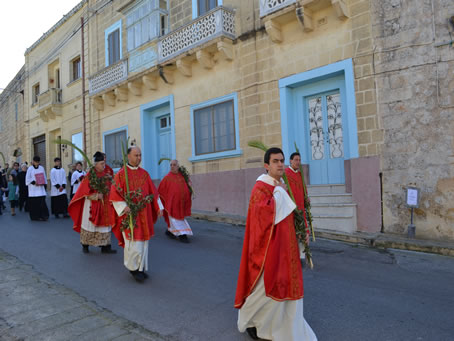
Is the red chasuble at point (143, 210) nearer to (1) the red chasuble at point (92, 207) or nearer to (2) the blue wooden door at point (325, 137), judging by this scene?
(1) the red chasuble at point (92, 207)

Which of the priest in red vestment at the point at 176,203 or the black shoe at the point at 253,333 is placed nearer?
the black shoe at the point at 253,333

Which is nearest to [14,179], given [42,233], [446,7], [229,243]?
[42,233]

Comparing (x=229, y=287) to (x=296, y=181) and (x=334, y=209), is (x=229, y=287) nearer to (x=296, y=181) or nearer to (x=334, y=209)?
(x=296, y=181)

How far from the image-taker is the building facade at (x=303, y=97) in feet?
25.4

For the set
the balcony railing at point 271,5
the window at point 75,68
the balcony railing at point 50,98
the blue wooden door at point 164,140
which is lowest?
the blue wooden door at point 164,140

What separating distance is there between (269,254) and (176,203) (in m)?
5.44

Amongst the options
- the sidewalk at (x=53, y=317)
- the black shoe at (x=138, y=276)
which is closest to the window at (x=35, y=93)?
the sidewalk at (x=53, y=317)

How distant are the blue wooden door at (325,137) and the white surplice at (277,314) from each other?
252 inches

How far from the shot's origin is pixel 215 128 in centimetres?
1212

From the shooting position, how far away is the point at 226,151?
38.3 feet

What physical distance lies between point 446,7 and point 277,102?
431cm

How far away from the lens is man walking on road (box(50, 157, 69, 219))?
11875 millimetres

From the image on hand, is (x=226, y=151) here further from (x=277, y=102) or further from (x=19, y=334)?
(x=19, y=334)

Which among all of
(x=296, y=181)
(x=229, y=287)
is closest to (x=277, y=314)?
(x=229, y=287)
